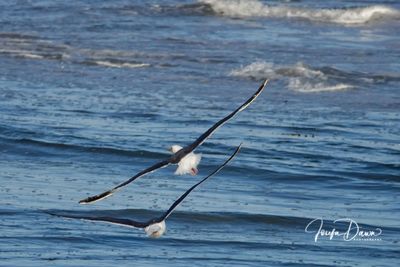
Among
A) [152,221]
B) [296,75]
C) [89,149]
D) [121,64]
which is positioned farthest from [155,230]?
[121,64]

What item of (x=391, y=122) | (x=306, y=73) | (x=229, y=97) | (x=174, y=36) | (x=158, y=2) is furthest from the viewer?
(x=158, y=2)

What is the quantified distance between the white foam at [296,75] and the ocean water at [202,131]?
0.09 ft

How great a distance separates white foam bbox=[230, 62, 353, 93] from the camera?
50.6ft

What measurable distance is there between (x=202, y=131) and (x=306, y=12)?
10.5 m

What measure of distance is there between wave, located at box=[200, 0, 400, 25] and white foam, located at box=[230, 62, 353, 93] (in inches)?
218

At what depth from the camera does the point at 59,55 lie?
1802cm

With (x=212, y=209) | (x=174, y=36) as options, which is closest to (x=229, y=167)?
(x=212, y=209)

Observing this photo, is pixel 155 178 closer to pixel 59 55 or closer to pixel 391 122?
pixel 391 122

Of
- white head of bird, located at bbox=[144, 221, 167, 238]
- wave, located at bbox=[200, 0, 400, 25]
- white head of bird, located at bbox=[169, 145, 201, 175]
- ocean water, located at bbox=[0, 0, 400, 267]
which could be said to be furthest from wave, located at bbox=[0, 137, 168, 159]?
wave, located at bbox=[200, 0, 400, 25]

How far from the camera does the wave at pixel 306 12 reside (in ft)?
72.6

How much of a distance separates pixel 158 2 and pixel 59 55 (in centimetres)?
626

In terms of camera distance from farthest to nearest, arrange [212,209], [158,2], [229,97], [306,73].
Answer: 1. [158,2]
2. [306,73]
3. [229,97]
4. [212,209]

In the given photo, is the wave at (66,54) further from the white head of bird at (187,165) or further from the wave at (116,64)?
the white head of bird at (187,165)

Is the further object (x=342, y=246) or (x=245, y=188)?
(x=245, y=188)
